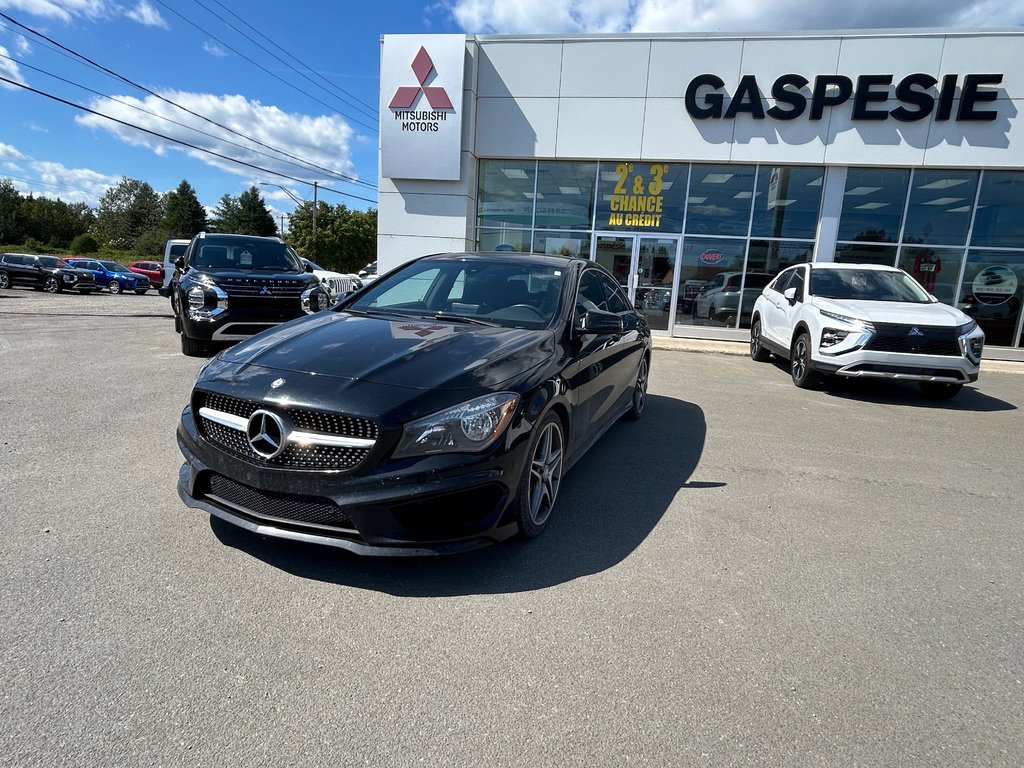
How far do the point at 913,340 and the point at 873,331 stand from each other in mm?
461

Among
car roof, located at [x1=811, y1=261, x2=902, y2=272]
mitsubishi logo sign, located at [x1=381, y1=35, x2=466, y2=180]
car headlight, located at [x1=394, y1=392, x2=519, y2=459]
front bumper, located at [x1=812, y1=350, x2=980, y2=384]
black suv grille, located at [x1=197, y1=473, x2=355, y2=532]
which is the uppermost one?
mitsubishi logo sign, located at [x1=381, y1=35, x2=466, y2=180]

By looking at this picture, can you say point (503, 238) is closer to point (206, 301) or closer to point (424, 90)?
point (424, 90)

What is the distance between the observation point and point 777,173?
13.3 meters

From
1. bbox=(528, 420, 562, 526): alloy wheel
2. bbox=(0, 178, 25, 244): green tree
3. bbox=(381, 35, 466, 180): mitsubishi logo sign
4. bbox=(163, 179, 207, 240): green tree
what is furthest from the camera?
bbox=(163, 179, 207, 240): green tree

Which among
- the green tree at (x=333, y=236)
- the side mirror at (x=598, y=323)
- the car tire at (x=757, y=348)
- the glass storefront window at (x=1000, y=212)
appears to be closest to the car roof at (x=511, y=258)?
the side mirror at (x=598, y=323)

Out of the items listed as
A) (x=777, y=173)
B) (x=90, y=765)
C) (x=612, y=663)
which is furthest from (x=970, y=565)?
(x=777, y=173)

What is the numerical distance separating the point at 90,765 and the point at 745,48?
1495cm

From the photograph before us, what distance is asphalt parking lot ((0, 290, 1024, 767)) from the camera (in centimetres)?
194

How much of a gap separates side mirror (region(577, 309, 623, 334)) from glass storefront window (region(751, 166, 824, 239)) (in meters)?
10.4

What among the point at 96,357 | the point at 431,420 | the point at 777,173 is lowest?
the point at 96,357

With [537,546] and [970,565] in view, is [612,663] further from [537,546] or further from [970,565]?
[970,565]

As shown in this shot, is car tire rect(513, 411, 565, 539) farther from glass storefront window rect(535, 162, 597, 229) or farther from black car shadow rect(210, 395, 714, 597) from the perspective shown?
glass storefront window rect(535, 162, 597, 229)

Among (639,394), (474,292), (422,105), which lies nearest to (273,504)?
(474,292)

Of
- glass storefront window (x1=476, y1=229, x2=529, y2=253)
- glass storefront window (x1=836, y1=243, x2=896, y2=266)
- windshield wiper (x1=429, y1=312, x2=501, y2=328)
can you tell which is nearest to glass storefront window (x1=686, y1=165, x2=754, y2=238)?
glass storefront window (x1=836, y1=243, x2=896, y2=266)
